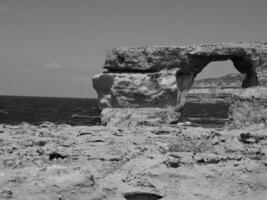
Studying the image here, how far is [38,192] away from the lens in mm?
6035

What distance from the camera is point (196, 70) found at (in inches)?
1173

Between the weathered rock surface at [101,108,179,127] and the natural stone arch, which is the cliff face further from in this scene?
the weathered rock surface at [101,108,179,127]

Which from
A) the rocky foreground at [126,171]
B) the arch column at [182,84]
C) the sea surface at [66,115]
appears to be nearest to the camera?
the rocky foreground at [126,171]

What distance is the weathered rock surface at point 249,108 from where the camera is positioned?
19547 millimetres

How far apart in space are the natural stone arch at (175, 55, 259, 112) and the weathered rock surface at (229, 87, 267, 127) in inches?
269

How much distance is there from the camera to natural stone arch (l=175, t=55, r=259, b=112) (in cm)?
2825

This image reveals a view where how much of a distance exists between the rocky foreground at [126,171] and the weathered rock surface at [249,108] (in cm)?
1025

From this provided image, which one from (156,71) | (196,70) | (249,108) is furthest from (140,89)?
(249,108)

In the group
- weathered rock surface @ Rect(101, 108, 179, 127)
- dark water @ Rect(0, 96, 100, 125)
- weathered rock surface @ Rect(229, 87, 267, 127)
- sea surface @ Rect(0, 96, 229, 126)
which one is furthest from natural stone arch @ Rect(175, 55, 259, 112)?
dark water @ Rect(0, 96, 100, 125)

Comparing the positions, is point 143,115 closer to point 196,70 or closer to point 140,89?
point 140,89

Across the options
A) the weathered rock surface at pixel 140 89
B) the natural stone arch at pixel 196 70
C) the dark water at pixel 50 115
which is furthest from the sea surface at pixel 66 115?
the weathered rock surface at pixel 140 89

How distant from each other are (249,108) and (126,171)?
1405 centimetres

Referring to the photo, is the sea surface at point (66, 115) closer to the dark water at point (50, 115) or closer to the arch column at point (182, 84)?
the dark water at point (50, 115)

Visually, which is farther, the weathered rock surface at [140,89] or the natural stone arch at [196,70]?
the natural stone arch at [196,70]
